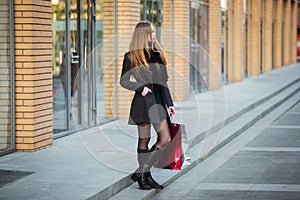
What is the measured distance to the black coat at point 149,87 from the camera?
325 inches

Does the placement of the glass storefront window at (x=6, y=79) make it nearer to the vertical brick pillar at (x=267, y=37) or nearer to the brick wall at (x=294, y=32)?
the vertical brick pillar at (x=267, y=37)

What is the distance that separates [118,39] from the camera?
14680mm

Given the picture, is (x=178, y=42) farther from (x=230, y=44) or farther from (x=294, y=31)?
(x=294, y=31)

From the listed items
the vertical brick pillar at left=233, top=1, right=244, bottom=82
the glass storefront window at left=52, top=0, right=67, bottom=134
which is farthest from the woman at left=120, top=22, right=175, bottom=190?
the vertical brick pillar at left=233, top=1, right=244, bottom=82

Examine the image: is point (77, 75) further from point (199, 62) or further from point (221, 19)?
point (221, 19)

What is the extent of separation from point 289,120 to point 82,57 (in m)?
5.89

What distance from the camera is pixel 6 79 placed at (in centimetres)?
1051

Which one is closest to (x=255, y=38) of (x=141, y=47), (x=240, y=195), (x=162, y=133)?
(x=240, y=195)

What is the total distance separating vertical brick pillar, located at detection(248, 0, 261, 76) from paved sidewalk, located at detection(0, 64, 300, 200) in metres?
15.4

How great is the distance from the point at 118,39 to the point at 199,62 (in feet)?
25.5

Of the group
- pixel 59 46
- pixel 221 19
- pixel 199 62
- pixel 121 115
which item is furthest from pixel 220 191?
pixel 221 19

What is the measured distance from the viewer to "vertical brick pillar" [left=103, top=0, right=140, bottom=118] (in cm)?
1450

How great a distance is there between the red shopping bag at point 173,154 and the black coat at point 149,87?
1.19ft

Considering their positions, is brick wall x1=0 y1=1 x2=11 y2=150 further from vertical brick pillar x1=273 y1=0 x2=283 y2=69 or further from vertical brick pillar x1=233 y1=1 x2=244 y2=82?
vertical brick pillar x1=273 y1=0 x2=283 y2=69
